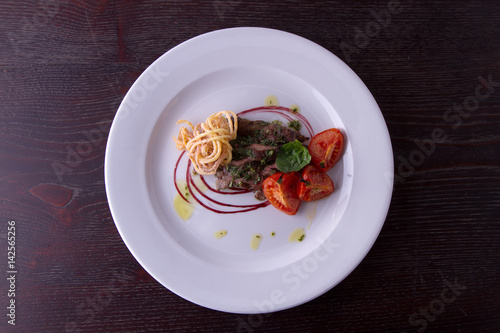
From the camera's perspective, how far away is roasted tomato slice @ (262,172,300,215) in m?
2.93

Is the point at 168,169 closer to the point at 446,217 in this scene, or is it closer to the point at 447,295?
the point at 446,217

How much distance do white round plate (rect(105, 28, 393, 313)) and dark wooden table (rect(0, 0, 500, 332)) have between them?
0.40m

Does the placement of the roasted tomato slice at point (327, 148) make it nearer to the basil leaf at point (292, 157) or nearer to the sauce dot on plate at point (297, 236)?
the basil leaf at point (292, 157)

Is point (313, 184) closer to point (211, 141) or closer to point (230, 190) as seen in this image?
point (230, 190)

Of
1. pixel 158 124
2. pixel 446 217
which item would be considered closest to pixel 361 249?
pixel 446 217

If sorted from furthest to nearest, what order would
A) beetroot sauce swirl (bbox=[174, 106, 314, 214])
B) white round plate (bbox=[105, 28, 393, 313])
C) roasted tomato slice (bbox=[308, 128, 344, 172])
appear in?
beetroot sauce swirl (bbox=[174, 106, 314, 214]) → roasted tomato slice (bbox=[308, 128, 344, 172]) → white round plate (bbox=[105, 28, 393, 313])

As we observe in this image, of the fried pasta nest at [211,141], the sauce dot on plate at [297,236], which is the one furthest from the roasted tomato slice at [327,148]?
the fried pasta nest at [211,141]

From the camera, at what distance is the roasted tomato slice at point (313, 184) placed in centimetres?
296

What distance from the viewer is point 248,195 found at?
313cm

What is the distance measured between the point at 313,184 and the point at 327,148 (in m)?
0.36

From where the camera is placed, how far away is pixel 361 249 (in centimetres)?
289

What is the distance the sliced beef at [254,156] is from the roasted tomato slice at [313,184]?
277mm

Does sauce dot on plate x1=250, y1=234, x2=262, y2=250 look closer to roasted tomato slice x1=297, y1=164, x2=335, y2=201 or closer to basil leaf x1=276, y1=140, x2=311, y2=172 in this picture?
roasted tomato slice x1=297, y1=164, x2=335, y2=201

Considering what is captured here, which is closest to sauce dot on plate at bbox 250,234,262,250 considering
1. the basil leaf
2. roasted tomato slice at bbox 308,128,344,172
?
the basil leaf
